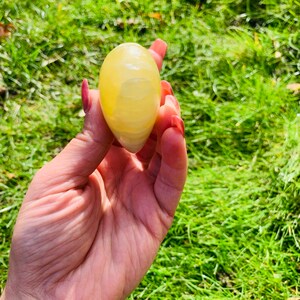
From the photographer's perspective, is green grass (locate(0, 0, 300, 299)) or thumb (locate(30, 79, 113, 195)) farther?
green grass (locate(0, 0, 300, 299))

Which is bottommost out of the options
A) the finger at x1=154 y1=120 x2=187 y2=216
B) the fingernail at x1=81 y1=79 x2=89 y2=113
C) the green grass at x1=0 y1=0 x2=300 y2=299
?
the green grass at x1=0 y1=0 x2=300 y2=299

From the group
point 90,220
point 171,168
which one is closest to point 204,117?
point 171,168

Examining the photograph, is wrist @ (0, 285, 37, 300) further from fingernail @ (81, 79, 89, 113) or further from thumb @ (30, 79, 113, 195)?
fingernail @ (81, 79, 89, 113)

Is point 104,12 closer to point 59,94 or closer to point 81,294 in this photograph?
point 59,94

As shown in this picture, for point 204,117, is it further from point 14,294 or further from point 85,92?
point 14,294

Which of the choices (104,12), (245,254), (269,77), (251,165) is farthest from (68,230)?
(104,12)

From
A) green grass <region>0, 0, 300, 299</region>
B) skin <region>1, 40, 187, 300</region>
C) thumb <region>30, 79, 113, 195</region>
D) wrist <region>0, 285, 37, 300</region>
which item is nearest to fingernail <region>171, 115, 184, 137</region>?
skin <region>1, 40, 187, 300</region>
